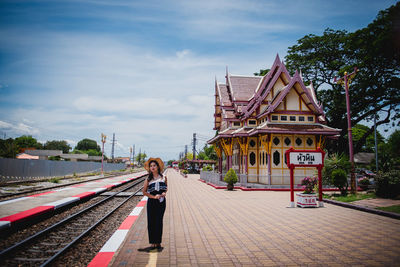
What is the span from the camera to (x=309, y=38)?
31672mm

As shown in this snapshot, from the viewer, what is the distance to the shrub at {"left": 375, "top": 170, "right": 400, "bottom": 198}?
11.4m

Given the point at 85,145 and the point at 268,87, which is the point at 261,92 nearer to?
the point at 268,87

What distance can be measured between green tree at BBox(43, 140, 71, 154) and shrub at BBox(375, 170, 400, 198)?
5095 inches

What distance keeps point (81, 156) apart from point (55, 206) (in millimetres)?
95586

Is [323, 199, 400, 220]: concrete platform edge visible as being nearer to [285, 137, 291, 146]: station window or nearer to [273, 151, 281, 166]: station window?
[273, 151, 281, 166]: station window

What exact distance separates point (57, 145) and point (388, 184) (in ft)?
434

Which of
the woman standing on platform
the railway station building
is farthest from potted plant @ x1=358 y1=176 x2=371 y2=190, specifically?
the woman standing on platform

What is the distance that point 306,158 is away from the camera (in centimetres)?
1108

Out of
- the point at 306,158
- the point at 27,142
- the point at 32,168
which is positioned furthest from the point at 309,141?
the point at 27,142

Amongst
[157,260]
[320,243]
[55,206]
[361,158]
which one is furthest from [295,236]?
[361,158]

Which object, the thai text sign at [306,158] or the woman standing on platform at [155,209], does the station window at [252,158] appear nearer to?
the thai text sign at [306,158]

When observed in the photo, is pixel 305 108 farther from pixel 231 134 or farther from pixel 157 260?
pixel 157 260

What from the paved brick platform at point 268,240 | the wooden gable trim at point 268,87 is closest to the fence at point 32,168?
the paved brick platform at point 268,240

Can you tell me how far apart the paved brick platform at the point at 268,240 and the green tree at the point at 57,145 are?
128m
